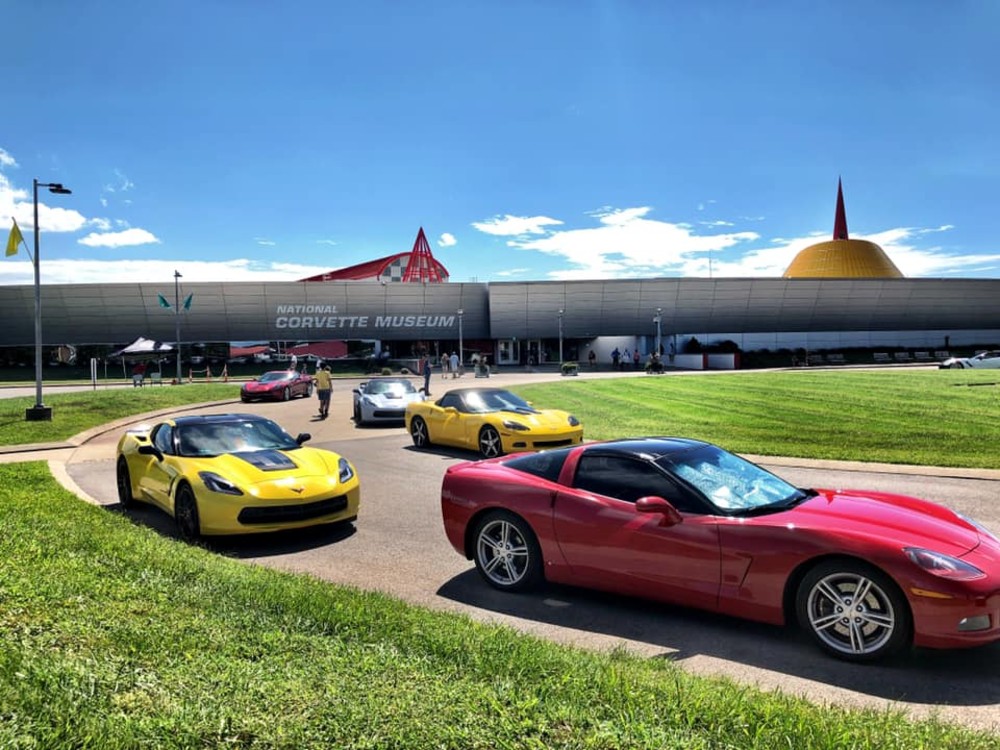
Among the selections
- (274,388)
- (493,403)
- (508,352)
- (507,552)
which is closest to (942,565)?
(507,552)

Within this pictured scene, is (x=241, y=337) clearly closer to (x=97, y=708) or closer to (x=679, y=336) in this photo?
(x=679, y=336)

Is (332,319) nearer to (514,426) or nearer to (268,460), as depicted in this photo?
(514,426)

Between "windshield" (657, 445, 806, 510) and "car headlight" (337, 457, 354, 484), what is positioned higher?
"windshield" (657, 445, 806, 510)

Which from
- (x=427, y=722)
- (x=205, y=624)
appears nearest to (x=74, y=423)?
(x=205, y=624)

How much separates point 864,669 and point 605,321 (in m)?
71.5

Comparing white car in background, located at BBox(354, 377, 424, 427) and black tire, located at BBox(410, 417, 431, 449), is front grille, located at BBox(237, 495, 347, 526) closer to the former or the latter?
black tire, located at BBox(410, 417, 431, 449)

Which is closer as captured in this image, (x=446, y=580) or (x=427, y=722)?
(x=427, y=722)

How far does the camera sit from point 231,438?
8867mm

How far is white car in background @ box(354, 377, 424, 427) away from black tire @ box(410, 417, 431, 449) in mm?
4320

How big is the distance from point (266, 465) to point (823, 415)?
14.8 m

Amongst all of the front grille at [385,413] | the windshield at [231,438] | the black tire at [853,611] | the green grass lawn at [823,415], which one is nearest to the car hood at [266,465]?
the windshield at [231,438]

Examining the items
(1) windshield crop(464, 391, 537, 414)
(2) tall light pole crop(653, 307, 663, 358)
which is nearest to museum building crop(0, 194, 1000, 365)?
(2) tall light pole crop(653, 307, 663, 358)

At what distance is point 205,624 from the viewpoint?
421 cm

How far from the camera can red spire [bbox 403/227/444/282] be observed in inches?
3233
